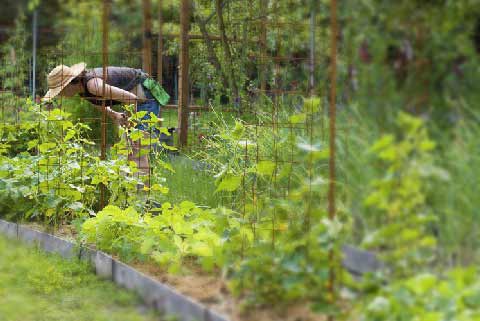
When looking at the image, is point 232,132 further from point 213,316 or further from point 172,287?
point 213,316

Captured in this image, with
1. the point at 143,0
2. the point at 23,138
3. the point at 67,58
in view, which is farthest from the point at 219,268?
the point at 67,58

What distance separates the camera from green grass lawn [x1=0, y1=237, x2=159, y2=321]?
4.25 meters

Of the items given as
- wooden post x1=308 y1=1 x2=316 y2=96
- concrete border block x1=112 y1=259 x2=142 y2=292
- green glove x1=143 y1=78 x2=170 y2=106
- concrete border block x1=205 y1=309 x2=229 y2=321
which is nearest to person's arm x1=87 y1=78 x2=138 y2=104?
green glove x1=143 y1=78 x2=170 y2=106

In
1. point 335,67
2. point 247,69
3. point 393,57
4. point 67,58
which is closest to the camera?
point 393,57

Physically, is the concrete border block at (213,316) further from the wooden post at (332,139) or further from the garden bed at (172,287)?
the wooden post at (332,139)

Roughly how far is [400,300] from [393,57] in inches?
35.7

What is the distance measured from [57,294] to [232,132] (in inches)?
63.5

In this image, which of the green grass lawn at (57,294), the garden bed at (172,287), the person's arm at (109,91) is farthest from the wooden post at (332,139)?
the person's arm at (109,91)

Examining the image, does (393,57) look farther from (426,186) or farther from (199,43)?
(199,43)

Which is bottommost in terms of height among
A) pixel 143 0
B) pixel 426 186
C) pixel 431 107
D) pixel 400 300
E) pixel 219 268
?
pixel 219 268

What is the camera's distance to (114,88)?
7.29 meters

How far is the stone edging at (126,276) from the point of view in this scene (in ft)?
12.8

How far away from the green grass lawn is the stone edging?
A: 0.20 feet

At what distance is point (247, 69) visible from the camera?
29.2ft
